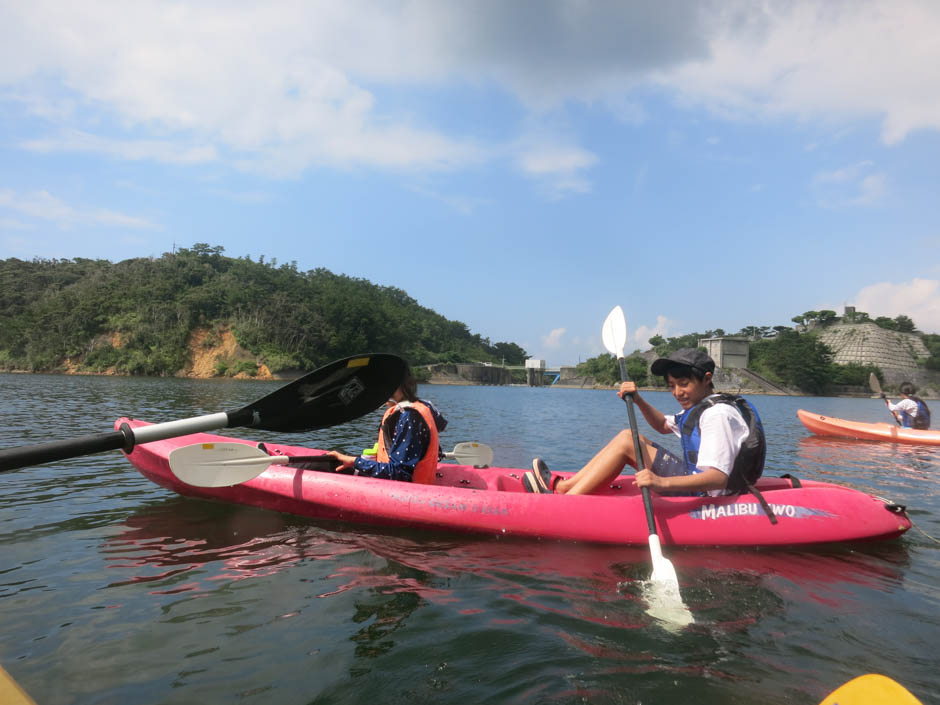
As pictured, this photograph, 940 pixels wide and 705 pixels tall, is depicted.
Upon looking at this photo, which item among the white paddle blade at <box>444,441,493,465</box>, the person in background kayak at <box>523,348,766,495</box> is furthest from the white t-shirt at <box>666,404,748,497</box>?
the white paddle blade at <box>444,441,493,465</box>

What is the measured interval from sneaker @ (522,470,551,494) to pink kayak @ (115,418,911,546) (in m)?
0.39

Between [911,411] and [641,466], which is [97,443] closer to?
[641,466]

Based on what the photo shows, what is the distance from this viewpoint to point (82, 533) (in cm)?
461

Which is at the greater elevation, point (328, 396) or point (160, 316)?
point (160, 316)

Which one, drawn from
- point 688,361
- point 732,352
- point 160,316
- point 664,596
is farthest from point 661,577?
point 732,352

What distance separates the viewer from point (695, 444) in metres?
4.32

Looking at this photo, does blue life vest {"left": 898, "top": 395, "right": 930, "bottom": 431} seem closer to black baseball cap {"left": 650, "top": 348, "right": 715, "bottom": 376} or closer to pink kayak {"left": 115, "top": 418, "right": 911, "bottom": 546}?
pink kayak {"left": 115, "top": 418, "right": 911, "bottom": 546}

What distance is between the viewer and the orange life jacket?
15.3 feet

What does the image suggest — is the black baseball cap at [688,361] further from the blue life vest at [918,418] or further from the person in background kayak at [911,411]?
the blue life vest at [918,418]

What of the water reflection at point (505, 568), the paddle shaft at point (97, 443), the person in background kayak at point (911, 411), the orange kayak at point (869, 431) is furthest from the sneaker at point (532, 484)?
the person in background kayak at point (911, 411)

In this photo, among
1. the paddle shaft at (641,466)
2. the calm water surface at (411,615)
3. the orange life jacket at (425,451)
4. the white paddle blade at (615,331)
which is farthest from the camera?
the white paddle blade at (615,331)

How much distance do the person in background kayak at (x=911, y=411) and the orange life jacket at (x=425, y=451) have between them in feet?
47.0

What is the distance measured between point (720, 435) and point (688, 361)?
1.91 ft

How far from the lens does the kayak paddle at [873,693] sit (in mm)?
1552
